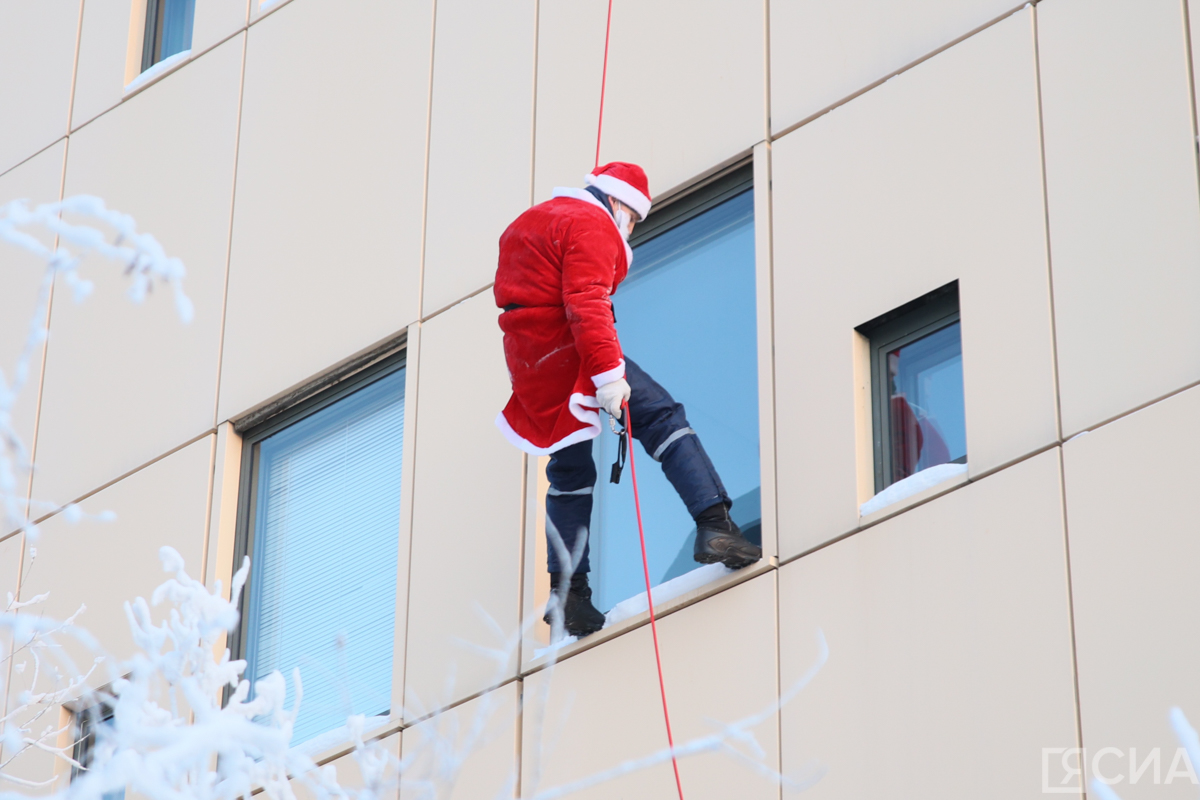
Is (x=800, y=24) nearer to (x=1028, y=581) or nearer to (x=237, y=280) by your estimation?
(x=1028, y=581)

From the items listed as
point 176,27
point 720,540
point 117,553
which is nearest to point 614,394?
point 720,540

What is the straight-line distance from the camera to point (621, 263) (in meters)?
7.00

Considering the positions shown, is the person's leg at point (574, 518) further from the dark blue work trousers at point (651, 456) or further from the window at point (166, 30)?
the window at point (166, 30)

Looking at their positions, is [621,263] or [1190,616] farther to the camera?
[621,263]

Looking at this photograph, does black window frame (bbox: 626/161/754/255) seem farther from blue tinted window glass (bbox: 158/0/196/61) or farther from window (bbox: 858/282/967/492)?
blue tinted window glass (bbox: 158/0/196/61)

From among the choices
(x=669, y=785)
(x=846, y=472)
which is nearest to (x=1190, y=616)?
(x=846, y=472)

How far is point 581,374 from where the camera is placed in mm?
6738

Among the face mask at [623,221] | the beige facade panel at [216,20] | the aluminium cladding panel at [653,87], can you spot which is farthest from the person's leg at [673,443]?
the beige facade panel at [216,20]

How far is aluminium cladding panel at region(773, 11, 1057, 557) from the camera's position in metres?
6.38

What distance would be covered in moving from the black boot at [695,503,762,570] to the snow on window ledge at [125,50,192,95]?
17.1 feet

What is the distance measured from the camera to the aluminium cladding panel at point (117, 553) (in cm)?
932

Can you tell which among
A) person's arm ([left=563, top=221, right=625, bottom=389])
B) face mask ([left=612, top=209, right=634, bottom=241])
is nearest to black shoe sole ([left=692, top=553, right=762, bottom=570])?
person's arm ([left=563, top=221, right=625, bottom=389])

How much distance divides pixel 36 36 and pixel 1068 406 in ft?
25.8

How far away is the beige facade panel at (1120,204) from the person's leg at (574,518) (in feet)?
6.01
